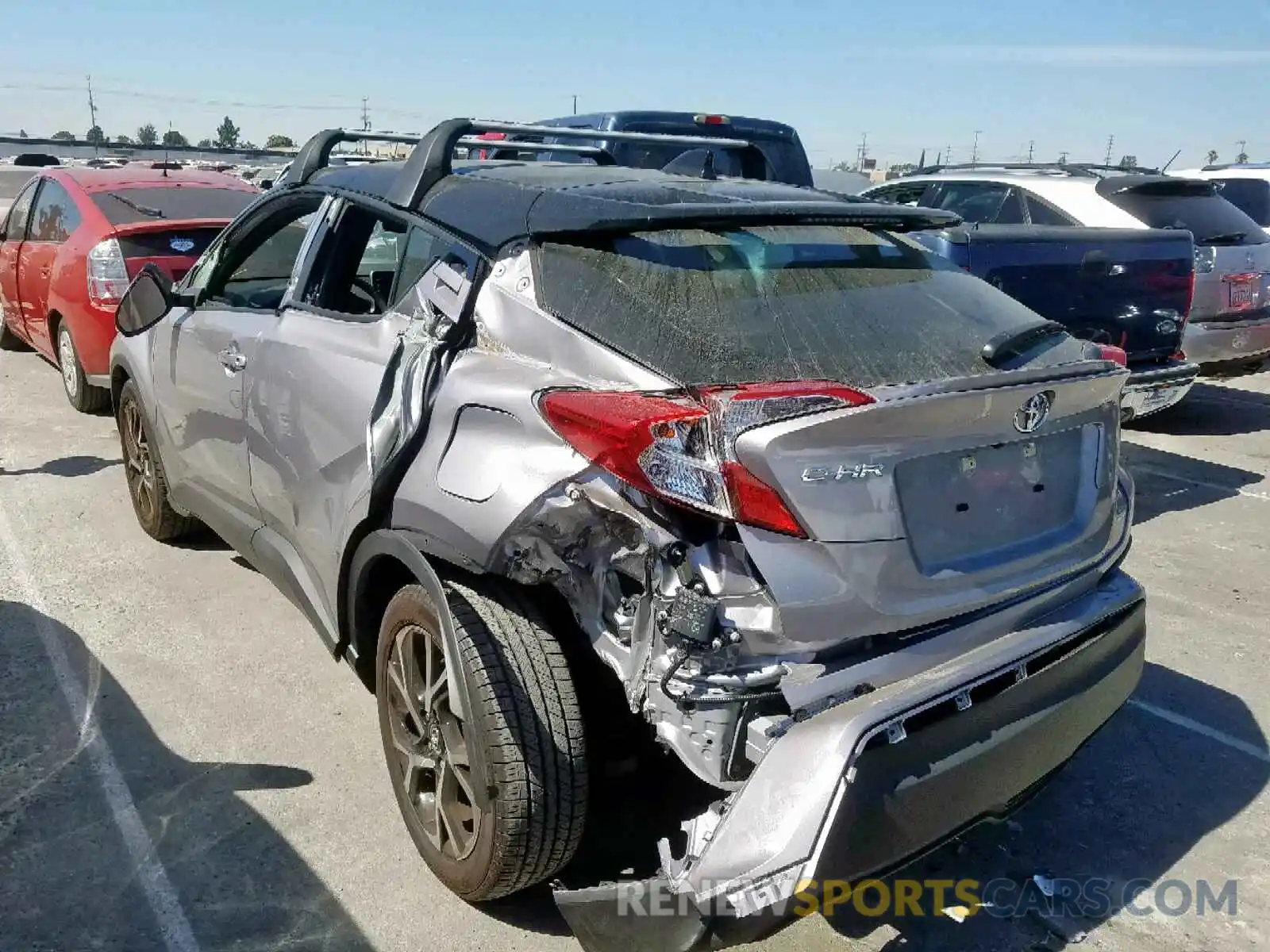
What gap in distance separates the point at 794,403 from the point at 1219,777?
2.27 m

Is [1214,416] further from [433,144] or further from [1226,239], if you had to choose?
[433,144]

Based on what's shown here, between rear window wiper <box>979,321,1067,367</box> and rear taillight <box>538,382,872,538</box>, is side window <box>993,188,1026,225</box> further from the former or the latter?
rear taillight <box>538,382,872,538</box>

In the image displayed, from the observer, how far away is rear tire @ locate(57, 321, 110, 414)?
7145 mm

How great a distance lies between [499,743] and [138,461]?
3.41 m

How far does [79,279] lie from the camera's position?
22.4ft

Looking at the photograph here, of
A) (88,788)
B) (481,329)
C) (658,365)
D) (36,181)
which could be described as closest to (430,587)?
(481,329)

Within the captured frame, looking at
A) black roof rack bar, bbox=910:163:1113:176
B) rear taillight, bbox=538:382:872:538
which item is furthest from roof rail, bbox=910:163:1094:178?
rear taillight, bbox=538:382:872:538

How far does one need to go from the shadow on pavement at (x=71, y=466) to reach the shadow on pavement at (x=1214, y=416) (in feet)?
23.8

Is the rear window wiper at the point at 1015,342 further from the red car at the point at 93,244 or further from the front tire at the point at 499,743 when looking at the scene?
the red car at the point at 93,244

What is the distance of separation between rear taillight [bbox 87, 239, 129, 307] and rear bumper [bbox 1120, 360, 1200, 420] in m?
6.05

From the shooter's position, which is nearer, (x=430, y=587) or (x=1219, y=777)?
(x=430, y=587)

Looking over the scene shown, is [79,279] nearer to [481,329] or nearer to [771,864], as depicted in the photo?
[481,329]

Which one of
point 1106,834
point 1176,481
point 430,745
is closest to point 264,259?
point 430,745

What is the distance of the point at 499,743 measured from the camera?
2.38 metres
